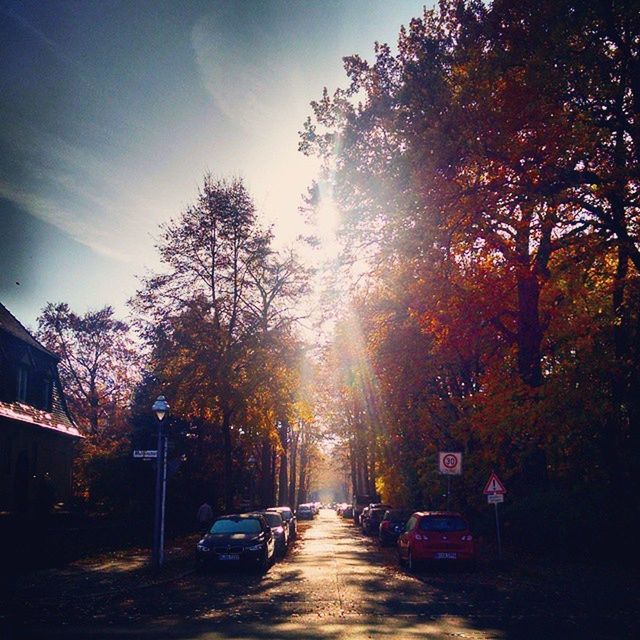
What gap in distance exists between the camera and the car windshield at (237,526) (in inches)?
773

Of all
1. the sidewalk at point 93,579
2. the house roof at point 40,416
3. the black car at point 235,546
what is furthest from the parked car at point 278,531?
the house roof at point 40,416

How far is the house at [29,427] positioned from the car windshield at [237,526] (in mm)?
8994

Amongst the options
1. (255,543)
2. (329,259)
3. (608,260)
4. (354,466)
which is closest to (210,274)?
(329,259)

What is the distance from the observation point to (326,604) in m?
12.4

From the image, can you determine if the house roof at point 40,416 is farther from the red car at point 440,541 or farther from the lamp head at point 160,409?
the red car at point 440,541

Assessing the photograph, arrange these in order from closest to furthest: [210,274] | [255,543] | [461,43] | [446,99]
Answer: [446,99], [461,43], [255,543], [210,274]

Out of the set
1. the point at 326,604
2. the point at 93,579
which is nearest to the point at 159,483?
the point at 93,579

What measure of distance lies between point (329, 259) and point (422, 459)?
17.7 m

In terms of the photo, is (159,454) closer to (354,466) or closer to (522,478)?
(522,478)

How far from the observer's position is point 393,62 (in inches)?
690

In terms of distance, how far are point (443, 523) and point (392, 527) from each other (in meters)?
12.0

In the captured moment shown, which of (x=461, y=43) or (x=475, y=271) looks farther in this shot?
(x=475, y=271)

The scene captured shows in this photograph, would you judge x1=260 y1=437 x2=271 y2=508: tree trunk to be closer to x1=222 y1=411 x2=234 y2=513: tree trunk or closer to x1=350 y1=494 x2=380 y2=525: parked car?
x1=222 y1=411 x2=234 y2=513: tree trunk

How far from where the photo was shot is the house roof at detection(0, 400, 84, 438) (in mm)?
25994
